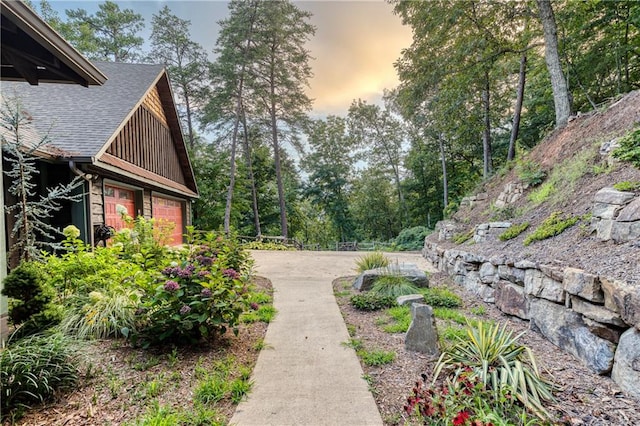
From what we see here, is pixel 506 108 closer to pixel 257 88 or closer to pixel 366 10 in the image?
pixel 366 10

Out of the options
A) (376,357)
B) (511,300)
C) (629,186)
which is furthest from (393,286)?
(629,186)

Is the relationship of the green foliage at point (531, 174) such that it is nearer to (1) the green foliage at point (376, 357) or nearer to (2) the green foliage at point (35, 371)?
(1) the green foliage at point (376, 357)

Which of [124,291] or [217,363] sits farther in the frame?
[124,291]

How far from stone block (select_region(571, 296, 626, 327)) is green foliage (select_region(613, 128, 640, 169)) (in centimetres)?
227

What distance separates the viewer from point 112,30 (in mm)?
16844

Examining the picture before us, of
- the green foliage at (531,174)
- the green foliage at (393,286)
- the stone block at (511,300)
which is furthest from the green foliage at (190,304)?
the green foliage at (531,174)

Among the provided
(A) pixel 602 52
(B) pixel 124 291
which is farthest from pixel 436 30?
(B) pixel 124 291

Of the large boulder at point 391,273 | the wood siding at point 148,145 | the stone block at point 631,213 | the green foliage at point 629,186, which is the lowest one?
the large boulder at point 391,273

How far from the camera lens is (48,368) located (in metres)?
2.08

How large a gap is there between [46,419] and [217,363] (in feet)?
3.74

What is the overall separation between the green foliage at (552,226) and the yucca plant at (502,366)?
206cm

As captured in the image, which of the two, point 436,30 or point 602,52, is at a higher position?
point 436,30

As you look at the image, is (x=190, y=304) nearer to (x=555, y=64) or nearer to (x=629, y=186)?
(x=629, y=186)

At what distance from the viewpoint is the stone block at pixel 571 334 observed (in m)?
2.23
